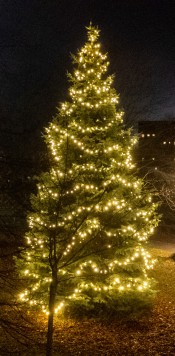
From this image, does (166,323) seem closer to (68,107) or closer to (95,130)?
(95,130)

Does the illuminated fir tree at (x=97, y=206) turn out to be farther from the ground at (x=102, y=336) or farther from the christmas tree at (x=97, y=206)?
the ground at (x=102, y=336)

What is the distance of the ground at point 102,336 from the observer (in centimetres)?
739

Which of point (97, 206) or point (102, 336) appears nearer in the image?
point (102, 336)

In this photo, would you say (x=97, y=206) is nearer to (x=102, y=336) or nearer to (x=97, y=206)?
(x=97, y=206)

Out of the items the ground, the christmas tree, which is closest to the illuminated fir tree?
the christmas tree

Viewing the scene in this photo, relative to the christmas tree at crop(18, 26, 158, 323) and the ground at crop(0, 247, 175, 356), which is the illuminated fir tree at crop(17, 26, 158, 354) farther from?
the ground at crop(0, 247, 175, 356)

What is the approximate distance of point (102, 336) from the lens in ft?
27.0

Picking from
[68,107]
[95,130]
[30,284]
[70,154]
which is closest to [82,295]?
[30,284]

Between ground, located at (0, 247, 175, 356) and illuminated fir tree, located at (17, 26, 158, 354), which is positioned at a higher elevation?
illuminated fir tree, located at (17, 26, 158, 354)

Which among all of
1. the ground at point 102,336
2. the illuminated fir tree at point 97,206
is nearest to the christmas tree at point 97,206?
the illuminated fir tree at point 97,206

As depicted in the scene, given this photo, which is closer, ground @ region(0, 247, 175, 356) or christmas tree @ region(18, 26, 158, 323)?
ground @ region(0, 247, 175, 356)

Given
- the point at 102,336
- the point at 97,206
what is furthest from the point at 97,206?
the point at 102,336

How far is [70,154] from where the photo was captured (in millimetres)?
10047

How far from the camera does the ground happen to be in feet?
24.2
